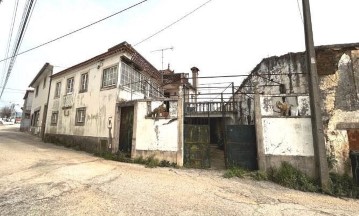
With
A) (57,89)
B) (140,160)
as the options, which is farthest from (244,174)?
(57,89)

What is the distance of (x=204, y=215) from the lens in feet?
14.5

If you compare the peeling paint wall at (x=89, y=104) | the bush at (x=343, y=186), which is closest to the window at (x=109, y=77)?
the peeling paint wall at (x=89, y=104)

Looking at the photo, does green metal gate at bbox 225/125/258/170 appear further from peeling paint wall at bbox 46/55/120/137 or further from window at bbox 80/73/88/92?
window at bbox 80/73/88/92

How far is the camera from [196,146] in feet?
30.4

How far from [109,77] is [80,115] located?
3.79 m

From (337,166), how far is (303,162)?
1.14m

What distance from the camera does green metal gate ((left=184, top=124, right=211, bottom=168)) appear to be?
30.1ft

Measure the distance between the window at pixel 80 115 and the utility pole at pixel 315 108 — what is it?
13.1 metres

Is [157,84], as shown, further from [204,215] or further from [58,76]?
[204,215]

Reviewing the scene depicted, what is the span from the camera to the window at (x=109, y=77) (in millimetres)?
12633

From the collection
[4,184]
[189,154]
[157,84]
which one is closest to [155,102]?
[189,154]

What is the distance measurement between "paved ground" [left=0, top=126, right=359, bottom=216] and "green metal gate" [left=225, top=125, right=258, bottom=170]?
1124 mm

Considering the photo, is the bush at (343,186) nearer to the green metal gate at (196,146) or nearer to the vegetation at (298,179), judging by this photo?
the vegetation at (298,179)

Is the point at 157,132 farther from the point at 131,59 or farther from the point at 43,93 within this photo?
the point at 43,93
